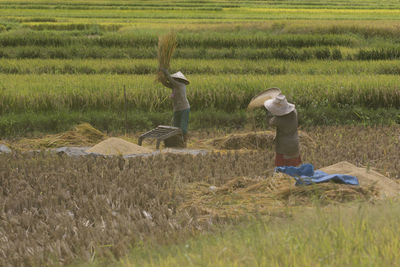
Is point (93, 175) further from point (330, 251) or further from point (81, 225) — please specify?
point (330, 251)

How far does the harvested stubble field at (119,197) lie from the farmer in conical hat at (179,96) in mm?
1378

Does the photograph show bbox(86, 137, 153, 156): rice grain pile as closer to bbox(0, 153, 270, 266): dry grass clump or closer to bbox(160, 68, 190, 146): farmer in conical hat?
bbox(160, 68, 190, 146): farmer in conical hat

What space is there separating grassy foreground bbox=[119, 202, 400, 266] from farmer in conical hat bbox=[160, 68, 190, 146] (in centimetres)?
443

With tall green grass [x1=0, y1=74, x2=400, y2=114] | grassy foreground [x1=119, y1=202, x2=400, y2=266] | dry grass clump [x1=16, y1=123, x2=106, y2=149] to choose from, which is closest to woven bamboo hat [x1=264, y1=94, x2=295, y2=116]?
grassy foreground [x1=119, y1=202, x2=400, y2=266]

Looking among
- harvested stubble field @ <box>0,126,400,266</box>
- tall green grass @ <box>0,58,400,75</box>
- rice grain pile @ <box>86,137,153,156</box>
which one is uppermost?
harvested stubble field @ <box>0,126,400,266</box>

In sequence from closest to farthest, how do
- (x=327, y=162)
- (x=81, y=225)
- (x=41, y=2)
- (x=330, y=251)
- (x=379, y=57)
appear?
(x=330, y=251) → (x=81, y=225) → (x=327, y=162) → (x=379, y=57) → (x=41, y=2)

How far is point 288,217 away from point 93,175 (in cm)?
222

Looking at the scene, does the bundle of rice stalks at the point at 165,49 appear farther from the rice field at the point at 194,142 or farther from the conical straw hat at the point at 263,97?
the conical straw hat at the point at 263,97

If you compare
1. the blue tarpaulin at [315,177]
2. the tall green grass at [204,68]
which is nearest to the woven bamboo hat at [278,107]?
the blue tarpaulin at [315,177]

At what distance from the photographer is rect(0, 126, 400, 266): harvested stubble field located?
3.95 metres

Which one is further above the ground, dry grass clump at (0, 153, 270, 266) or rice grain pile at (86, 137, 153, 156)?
dry grass clump at (0, 153, 270, 266)

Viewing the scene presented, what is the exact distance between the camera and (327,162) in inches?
265

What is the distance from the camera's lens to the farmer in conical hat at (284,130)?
6289mm

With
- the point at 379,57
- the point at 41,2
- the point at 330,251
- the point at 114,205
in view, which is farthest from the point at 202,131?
the point at 41,2
